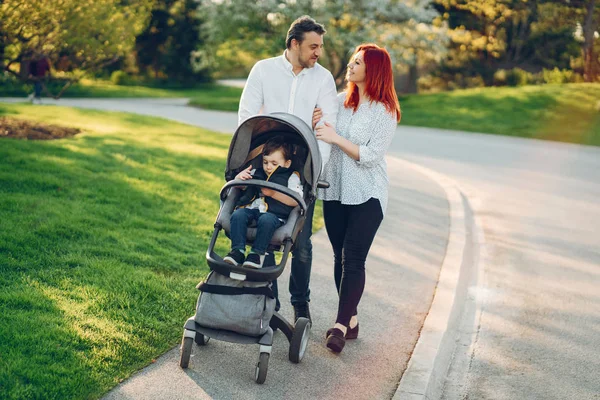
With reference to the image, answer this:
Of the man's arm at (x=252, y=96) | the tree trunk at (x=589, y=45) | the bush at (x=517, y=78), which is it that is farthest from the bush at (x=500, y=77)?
the man's arm at (x=252, y=96)

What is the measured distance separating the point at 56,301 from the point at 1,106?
52.1ft

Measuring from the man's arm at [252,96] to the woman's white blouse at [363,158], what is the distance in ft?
1.95

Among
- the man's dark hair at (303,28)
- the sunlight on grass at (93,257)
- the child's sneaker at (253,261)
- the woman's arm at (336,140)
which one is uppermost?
the man's dark hair at (303,28)

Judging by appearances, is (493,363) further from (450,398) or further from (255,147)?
(255,147)

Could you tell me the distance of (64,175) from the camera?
938 cm

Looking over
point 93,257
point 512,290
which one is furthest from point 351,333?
point 93,257

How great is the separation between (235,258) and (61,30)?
1178 cm

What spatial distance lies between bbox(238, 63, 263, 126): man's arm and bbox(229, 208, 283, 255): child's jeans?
874 mm

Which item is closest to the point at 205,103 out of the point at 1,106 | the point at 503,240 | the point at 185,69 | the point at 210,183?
the point at 1,106

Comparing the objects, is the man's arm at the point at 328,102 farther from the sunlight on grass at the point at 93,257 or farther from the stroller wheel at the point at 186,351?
the sunlight on grass at the point at 93,257

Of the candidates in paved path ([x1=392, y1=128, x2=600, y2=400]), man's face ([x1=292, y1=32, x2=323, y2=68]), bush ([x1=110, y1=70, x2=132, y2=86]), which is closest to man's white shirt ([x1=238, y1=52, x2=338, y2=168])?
man's face ([x1=292, y1=32, x2=323, y2=68])

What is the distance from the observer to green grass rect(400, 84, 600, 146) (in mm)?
23594

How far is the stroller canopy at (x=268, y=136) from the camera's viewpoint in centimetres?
458

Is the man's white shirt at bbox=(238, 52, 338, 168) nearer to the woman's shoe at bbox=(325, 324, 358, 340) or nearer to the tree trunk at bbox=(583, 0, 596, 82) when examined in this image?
the woman's shoe at bbox=(325, 324, 358, 340)
